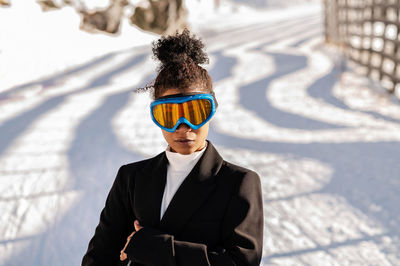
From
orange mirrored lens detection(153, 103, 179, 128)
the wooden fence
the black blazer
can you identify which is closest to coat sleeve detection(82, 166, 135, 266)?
the black blazer

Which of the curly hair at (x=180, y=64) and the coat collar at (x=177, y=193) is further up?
the curly hair at (x=180, y=64)

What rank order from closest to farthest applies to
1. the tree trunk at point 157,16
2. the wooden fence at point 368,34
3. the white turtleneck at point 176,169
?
the white turtleneck at point 176,169 → the wooden fence at point 368,34 → the tree trunk at point 157,16

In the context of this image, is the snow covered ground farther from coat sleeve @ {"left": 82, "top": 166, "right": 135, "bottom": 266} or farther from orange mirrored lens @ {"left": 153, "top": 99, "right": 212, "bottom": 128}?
orange mirrored lens @ {"left": 153, "top": 99, "right": 212, "bottom": 128}

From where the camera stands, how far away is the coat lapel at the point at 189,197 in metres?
1.16

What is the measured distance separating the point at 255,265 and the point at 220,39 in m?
10.3

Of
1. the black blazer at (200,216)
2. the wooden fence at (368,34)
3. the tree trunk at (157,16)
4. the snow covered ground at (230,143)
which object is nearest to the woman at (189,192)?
the black blazer at (200,216)

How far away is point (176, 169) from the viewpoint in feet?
3.99

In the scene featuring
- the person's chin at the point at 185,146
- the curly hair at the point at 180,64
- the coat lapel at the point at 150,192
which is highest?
the curly hair at the point at 180,64

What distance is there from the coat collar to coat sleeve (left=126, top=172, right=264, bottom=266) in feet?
0.18

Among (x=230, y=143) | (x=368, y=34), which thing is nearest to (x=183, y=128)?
(x=230, y=143)

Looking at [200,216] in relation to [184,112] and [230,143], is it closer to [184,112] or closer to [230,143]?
[184,112]

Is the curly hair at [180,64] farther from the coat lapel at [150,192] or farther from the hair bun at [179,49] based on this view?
the coat lapel at [150,192]

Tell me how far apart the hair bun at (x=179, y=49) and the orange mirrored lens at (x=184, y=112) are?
0.13 meters

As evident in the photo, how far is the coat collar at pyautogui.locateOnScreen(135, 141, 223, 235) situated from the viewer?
1157 mm
